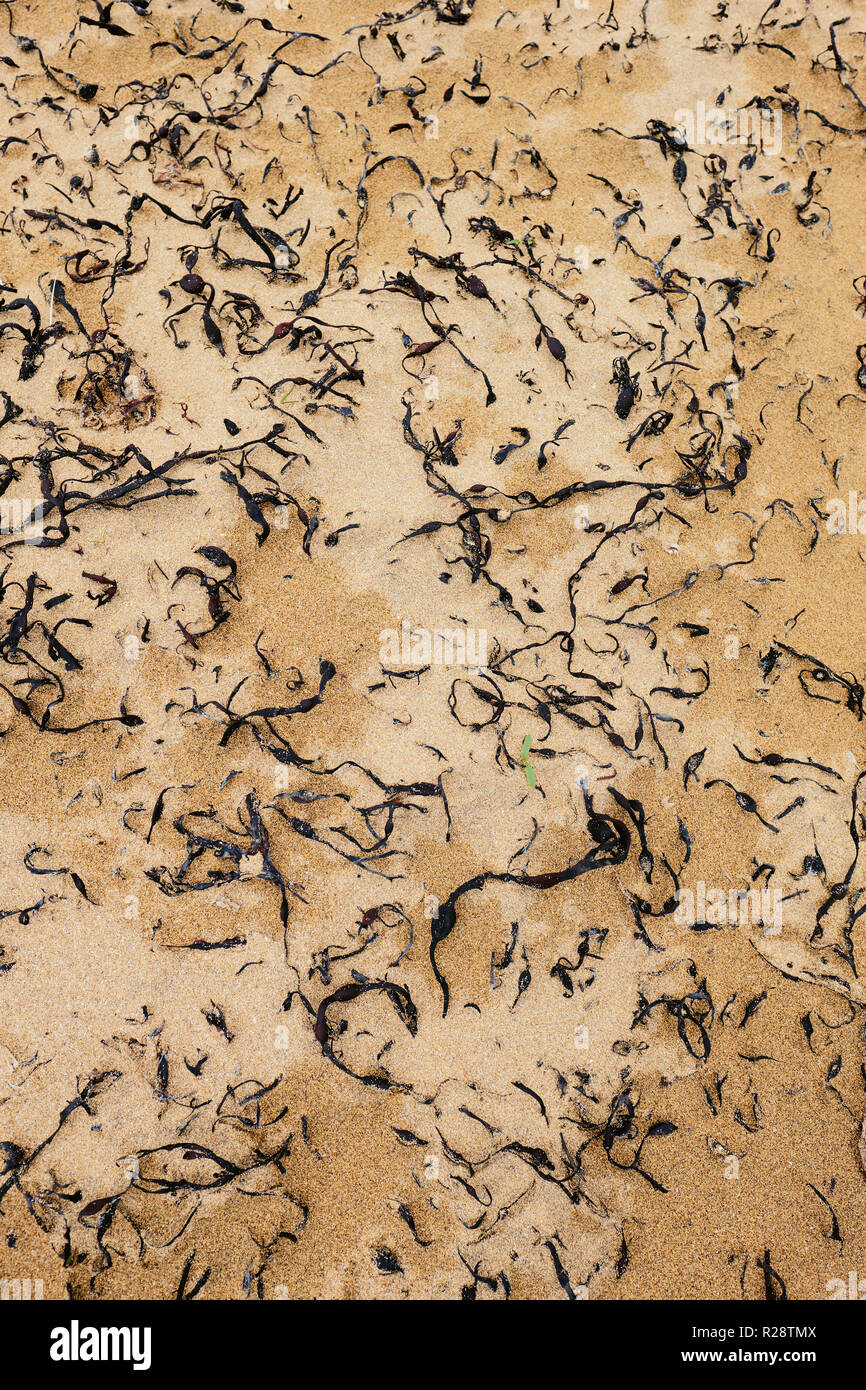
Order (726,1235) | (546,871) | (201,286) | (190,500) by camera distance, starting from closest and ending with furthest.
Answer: (726,1235)
(546,871)
(190,500)
(201,286)

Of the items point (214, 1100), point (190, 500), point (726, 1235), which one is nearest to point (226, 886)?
point (214, 1100)

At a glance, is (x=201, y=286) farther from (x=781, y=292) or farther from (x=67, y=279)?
(x=781, y=292)

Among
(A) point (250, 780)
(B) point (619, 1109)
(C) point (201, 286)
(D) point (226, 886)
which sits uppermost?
(C) point (201, 286)

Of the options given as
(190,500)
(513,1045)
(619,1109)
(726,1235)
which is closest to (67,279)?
(190,500)

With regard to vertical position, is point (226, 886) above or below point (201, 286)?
below

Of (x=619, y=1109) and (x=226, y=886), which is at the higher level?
(x=226, y=886)

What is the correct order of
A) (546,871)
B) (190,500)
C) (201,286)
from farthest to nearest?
(201,286)
(190,500)
(546,871)

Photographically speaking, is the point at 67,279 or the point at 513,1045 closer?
the point at 513,1045

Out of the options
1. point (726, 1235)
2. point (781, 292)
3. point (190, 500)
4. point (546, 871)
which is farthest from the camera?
point (781, 292)

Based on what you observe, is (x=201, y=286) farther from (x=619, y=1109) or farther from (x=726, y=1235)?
(x=726, y=1235)
